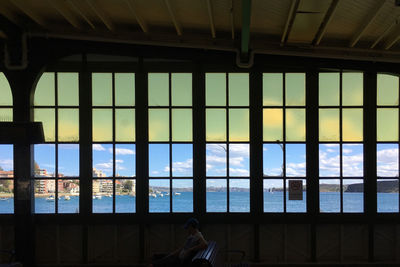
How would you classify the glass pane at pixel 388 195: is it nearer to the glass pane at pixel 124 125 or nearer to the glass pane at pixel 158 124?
the glass pane at pixel 158 124

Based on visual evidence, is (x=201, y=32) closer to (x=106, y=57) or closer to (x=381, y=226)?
(x=106, y=57)

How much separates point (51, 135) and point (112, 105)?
1.46m

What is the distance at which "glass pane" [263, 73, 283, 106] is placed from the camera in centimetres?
780

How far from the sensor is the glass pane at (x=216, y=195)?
7730 mm

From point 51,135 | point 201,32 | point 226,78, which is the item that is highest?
point 201,32

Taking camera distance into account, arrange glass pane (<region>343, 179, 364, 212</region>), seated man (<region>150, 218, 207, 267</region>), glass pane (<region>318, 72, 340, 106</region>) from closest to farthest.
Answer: seated man (<region>150, 218, 207, 267</region>)
glass pane (<region>343, 179, 364, 212</region>)
glass pane (<region>318, 72, 340, 106</region>)

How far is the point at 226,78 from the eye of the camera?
7832 mm

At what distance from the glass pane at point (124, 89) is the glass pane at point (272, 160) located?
2990mm

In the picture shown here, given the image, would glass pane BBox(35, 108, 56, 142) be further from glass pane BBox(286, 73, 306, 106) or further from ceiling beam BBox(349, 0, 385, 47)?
ceiling beam BBox(349, 0, 385, 47)

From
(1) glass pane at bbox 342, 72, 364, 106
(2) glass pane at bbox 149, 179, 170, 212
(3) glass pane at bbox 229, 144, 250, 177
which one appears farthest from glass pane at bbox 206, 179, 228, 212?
(1) glass pane at bbox 342, 72, 364, 106

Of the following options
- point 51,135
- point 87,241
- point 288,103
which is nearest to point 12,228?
point 87,241

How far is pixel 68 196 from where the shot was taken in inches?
305

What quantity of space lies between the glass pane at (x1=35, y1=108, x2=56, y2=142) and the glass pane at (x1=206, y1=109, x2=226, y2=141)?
3.25 meters

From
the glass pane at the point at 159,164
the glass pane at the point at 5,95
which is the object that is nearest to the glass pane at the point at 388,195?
the glass pane at the point at 159,164
